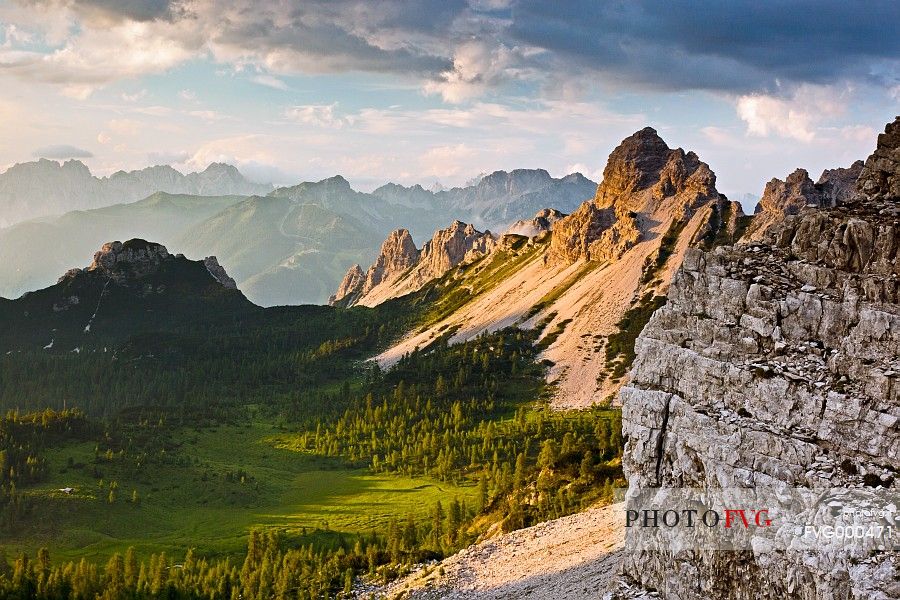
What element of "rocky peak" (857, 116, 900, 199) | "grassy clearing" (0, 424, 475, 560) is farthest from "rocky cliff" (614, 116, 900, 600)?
"grassy clearing" (0, 424, 475, 560)

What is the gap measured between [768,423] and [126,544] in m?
135

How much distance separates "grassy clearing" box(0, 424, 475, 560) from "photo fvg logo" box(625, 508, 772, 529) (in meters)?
109

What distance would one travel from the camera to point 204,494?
176 m

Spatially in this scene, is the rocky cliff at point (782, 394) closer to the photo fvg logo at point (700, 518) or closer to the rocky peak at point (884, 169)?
the rocky peak at point (884, 169)

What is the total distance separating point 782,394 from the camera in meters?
39.8

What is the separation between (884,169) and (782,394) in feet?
58.5

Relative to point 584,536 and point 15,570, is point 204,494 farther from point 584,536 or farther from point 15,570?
point 584,536

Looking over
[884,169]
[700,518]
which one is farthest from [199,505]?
[884,169]

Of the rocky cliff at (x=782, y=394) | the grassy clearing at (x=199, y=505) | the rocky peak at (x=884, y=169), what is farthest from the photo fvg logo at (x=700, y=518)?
the grassy clearing at (x=199, y=505)

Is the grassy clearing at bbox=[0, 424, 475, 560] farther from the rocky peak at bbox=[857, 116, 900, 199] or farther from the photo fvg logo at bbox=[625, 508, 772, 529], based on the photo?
the rocky peak at bbox=[857, 116, 900, 199]

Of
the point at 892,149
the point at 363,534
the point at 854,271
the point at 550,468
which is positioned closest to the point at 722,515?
the point at 854,271

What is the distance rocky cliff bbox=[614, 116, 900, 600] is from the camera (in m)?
36.1

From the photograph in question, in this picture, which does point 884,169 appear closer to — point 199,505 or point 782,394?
point 782,394

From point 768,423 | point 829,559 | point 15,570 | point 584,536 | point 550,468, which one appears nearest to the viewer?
point 829,559
